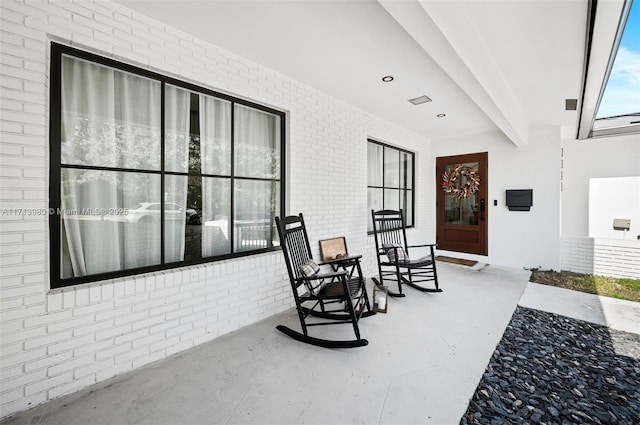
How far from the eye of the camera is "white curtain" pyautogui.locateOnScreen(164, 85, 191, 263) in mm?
2359

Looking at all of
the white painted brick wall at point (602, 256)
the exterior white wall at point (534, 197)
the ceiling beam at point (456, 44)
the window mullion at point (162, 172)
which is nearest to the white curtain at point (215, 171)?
the window mullion at point (162, 172)

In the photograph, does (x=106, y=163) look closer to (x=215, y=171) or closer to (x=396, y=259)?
(x=215, y=171)

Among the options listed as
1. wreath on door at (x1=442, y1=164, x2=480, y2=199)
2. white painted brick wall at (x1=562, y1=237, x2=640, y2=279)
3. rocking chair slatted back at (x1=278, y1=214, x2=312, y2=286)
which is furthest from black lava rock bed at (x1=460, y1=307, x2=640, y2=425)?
wreath on door at (x1=442, y1=164, x2=480, y2=199)

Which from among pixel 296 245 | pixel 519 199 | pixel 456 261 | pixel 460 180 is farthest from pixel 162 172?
pixel 519 199

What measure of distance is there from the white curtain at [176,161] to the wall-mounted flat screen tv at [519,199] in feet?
17.6

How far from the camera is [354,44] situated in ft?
7.93

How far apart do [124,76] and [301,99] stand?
1.76 m

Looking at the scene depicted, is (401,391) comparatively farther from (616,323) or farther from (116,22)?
(116,22)

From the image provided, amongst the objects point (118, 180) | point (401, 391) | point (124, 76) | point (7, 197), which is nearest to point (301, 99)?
point (124, 76)

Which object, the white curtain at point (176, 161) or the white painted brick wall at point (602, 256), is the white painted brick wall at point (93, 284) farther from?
the white painted brick wall at point (602, 256)

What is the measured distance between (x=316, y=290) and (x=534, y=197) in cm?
459

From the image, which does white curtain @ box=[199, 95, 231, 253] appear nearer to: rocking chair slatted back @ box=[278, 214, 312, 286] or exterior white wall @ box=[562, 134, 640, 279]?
rocking chair slatted back @ box=[278, 214, 312, 286]

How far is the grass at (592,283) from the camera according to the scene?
3.74 m

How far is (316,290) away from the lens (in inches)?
104
